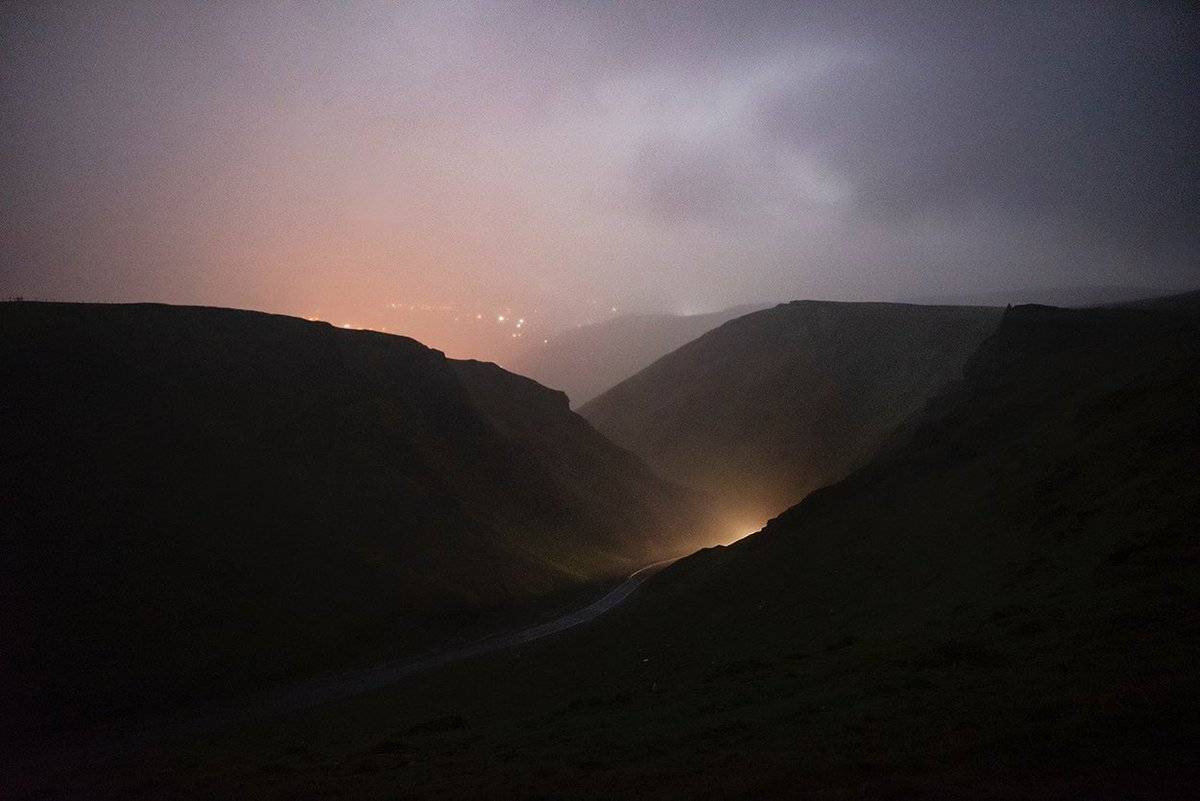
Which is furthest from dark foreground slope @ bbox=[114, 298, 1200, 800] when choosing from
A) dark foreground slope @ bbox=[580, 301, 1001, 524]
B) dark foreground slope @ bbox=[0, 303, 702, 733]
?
dark foreground slope @ bbox=[580, 301, 1001, 524]

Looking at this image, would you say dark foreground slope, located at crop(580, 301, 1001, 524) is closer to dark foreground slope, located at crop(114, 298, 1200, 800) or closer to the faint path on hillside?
the faint path on hillside

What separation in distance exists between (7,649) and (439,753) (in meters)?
16.9

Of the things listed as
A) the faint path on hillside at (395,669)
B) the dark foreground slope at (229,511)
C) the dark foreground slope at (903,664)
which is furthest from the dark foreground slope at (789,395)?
the dark foreground slope at (903,664)

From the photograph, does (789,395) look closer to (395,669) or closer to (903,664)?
(395,669)

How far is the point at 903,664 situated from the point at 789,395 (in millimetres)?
73204

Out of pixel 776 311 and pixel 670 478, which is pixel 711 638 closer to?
pixel 670 478

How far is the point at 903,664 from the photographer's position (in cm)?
1192

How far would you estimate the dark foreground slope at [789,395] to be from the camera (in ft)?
237

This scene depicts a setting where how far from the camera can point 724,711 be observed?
12156 mm

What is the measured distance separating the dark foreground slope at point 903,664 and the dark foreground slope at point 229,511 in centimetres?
646

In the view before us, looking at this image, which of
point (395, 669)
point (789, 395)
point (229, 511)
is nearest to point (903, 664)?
point (395, 669)

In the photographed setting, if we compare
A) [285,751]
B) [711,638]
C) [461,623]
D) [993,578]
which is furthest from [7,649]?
[993,578]

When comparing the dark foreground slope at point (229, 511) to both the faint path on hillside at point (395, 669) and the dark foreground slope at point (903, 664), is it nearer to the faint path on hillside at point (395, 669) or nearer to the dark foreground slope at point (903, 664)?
the faint path on hillside at point (395, 669)

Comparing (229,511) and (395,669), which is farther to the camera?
(229,511)
